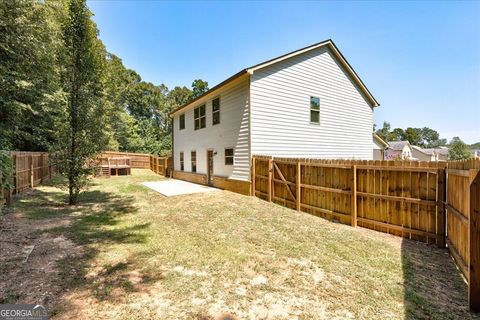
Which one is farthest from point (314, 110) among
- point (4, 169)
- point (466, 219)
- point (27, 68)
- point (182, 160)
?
point (27, 68)

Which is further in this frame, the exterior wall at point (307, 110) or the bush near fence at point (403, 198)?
the exterior wall at point (307, 110)

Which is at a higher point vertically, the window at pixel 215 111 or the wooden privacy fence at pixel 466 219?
the window at pixel 215 111

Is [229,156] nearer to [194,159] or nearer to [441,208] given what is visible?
[194,159]

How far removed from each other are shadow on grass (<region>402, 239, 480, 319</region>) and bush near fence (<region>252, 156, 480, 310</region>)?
209mm

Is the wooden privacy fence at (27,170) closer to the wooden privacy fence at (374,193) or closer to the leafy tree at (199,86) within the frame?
the wooden privacy fence at (374,193)

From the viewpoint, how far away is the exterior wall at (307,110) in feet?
35.7

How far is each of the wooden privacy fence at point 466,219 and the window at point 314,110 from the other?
826 cm

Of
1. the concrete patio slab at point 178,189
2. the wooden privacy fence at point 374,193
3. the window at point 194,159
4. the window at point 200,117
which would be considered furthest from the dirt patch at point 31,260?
the window at point 194,159

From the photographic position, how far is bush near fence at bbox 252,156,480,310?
3244 millimetres

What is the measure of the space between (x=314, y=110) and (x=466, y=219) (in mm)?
9813

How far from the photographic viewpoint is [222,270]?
157 inches

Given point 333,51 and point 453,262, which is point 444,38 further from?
point 453,262

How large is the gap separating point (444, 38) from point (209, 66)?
17.9 meters

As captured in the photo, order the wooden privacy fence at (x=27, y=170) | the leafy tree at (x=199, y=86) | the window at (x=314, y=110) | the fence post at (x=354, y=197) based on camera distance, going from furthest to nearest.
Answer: the leafy tree at (x=199, y=86)
the window at (x=314, y=110)
the wooden privacy fence at (x=27, y=170)
the fence post at (x=354, y=197)
